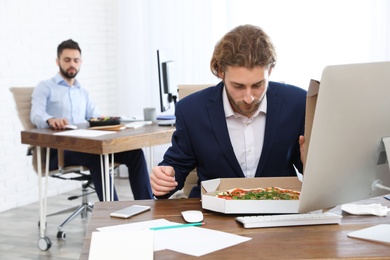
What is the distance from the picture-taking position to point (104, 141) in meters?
3.65

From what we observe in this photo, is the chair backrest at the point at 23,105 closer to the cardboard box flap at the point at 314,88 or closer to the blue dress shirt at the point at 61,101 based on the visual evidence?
the blue dress shirt at the point at 61,101

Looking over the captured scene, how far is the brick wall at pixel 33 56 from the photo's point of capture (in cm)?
507

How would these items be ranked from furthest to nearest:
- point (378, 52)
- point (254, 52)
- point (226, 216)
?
point (378, 52)
point (254, 52)
point (226, 216)

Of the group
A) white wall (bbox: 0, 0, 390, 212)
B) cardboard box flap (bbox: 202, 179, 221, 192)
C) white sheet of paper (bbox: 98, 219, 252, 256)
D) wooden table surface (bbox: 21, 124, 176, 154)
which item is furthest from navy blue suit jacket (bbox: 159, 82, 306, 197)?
white wall (bbox: 0, 0, 390, 212)

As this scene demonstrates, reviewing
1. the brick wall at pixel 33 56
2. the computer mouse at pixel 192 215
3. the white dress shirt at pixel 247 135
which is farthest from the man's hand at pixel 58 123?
the computer mouse at pixel 192 215

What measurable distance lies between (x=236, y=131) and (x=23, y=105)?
2.37 meters

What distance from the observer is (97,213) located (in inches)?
77.4

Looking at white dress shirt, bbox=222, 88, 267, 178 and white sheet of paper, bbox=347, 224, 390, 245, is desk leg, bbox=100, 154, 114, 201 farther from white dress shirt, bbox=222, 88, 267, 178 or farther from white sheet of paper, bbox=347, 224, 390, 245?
white sheet of paper, bbox=347, 224, 390, 245

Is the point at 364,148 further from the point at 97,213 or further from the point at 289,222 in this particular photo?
the point at 97,213

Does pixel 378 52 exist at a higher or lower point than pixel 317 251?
higher

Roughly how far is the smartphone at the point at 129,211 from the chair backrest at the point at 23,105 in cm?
254

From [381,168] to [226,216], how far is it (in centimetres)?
47

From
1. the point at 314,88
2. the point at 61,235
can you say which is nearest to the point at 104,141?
the point at 61,235

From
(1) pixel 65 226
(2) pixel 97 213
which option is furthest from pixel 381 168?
(1) pixel 65 226
